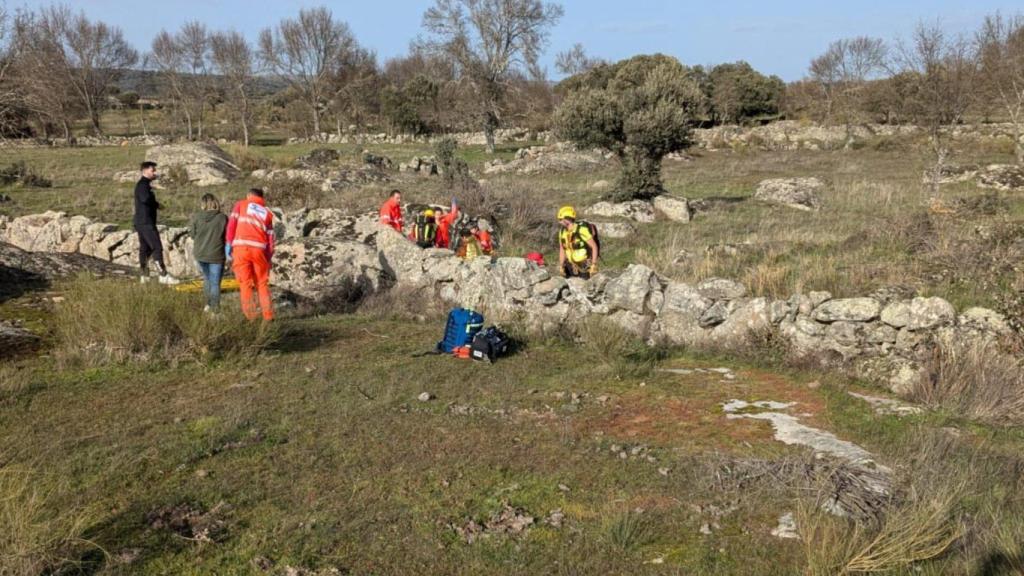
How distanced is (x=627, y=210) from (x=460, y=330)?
1021 cm

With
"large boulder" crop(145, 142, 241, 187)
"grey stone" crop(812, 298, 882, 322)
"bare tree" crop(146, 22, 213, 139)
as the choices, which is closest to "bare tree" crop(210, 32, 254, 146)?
"bare tree" crop(146, 22, 213, 139)

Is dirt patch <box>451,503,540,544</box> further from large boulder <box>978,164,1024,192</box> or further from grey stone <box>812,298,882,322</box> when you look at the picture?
large boulder <box>978,164,1024,192</box>

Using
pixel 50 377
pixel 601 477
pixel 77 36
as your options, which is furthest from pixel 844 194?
pixel 77 36

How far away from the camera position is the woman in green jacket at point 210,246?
8594 mm

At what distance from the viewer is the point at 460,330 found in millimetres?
7516

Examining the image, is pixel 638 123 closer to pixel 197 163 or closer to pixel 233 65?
pixel 197 163

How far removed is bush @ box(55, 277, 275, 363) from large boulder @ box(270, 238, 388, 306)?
2796 millimetres

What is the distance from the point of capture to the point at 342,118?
53469mm

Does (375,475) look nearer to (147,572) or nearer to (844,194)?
(147,572)

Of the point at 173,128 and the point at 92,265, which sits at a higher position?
the point at 173,128

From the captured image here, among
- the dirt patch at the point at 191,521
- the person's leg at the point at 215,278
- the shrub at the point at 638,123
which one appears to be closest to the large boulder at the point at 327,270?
the person's leg at the point at 215,278

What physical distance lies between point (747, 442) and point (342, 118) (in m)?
52.2

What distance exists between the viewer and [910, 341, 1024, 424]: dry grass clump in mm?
5496

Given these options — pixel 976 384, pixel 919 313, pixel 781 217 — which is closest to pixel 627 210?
pixel 781 217
